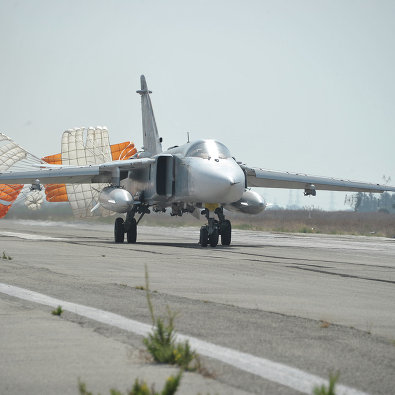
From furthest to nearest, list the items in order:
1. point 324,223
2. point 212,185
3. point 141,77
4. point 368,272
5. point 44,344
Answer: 1. point 324,223
2. point 141,77
3. point 212,185
4. point 368,272
5. point 44,344

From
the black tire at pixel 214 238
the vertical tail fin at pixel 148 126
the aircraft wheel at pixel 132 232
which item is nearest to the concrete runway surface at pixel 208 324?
the black tire at pixel 214 238

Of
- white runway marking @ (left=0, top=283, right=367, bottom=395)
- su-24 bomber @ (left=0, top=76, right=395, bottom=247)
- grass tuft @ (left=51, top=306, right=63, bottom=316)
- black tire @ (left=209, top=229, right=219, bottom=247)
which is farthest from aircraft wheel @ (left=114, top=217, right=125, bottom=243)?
grass tuft @ (left=51, top=306, right=63, bottom=316)

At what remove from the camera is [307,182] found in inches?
1235

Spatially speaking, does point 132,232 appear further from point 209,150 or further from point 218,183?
point 218,183

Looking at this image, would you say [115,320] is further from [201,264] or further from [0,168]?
[0,168]

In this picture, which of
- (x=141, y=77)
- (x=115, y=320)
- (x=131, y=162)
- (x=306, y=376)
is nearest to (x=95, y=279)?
(x=115, y=320)

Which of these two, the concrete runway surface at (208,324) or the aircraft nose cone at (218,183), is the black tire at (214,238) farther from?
the concrete runway surface at (208,324)

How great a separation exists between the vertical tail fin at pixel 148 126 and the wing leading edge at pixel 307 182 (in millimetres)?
4261

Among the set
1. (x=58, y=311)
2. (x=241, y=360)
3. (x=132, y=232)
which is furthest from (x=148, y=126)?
(x=241, y=360)

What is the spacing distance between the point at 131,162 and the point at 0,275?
16.3 m

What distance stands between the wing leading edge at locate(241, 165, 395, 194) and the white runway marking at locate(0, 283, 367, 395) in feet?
71.4

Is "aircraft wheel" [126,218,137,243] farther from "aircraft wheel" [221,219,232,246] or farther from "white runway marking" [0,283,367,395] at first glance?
"white runway marking" [0,283,367,395]

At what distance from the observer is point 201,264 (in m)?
17.9

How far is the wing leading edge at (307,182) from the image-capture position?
3105cm
